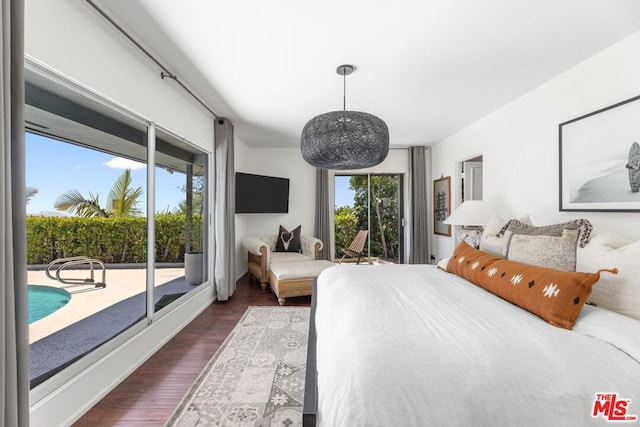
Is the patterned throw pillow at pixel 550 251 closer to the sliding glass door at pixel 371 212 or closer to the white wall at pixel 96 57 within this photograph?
the white wall at pixel 96 57

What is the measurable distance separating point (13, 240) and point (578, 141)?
3.43 metres

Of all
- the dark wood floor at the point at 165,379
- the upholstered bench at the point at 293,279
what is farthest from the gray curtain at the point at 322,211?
the dark wood floor at the point at 165,379

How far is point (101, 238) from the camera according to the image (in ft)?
6.09

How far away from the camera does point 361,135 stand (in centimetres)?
204

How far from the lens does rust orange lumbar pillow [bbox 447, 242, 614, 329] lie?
47.1 inches

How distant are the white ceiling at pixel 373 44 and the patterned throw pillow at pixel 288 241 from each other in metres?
2.33

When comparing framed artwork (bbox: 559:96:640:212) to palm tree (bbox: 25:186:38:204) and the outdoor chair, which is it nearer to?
the outdoor chair

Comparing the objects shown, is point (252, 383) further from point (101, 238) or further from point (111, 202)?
point (111, 202)

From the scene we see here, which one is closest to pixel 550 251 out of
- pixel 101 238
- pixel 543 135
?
pixel 543 135

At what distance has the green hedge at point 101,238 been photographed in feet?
4.78

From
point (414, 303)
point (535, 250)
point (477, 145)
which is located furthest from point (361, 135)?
point (477, 145)

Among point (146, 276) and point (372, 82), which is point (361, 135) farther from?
point (146, 276)

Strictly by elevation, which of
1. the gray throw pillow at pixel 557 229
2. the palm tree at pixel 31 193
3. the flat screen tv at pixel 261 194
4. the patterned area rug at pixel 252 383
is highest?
the flat screen tv at pixel 261 194

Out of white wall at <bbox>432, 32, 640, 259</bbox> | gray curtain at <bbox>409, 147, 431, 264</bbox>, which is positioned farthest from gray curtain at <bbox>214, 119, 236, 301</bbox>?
white wall at <bbox>432, 32, 640, 259</bbox>
